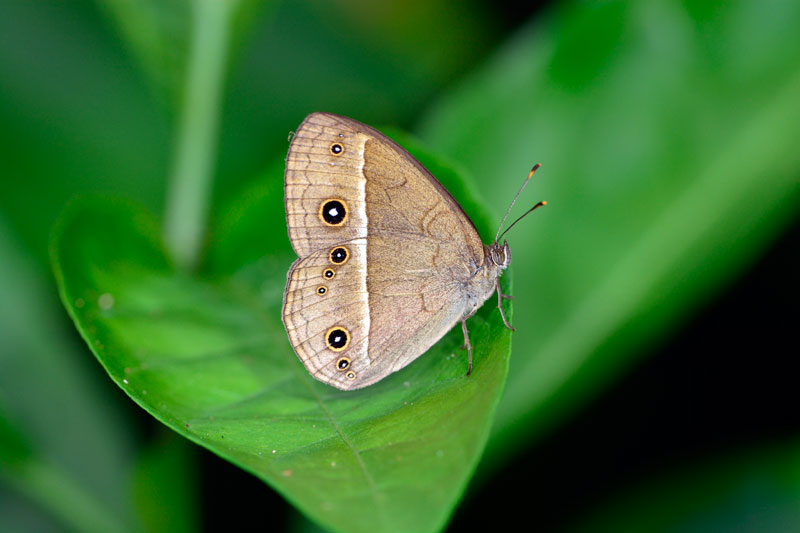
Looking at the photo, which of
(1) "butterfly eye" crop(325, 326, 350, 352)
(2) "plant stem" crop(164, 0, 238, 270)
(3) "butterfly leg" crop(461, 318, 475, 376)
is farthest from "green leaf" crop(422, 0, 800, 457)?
(2) "plant stem" crop(164, 0, 238, 270)

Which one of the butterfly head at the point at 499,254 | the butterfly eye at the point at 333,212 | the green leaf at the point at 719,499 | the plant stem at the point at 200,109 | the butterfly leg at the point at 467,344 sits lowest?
the green leaf at the point at 719,499

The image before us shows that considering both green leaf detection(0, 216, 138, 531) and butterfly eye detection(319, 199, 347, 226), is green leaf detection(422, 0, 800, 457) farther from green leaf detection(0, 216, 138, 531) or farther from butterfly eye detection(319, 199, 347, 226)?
green leaf detection(0, 216, 138, 531)

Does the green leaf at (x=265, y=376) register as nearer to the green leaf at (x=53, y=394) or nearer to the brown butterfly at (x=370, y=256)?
the brown butterfly at (x=370, y=256)

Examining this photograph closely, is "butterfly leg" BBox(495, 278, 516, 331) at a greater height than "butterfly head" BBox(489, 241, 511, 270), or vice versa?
"butterfly head" BBox(489, 241, 511, 270)

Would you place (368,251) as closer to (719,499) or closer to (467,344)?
(467,344)

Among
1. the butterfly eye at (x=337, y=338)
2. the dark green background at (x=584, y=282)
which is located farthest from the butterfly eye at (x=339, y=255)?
the dark green background at (x=584, y=282)

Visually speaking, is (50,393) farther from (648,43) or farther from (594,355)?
(648,43)

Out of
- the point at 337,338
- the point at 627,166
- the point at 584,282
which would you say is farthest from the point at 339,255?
the point at 627,166

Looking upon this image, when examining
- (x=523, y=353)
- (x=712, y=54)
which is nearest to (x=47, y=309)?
(x=523, y=353)
